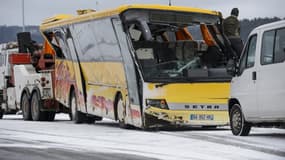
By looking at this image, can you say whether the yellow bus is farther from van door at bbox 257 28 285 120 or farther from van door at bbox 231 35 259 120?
van door at bbox 257 28 285 120

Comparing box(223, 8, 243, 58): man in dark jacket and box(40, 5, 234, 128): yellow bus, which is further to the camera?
box(223, 8, 243, 58): man in dark jacket

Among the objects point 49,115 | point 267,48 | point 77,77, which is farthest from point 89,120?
point 267,48

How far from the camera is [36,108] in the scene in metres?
27.9

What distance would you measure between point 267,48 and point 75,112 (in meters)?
9.78

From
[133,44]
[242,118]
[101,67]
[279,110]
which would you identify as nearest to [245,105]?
[242,118]

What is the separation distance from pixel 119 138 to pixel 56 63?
9418mm

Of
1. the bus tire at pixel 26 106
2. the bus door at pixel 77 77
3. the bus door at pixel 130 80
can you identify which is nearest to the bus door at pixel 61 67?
the bus door at pixel 77 77

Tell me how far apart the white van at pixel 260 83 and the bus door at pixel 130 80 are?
8.36 ft

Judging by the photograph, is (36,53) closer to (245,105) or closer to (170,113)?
(170,113)

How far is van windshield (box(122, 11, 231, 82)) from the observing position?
19312mm

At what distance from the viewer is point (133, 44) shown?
1961cm

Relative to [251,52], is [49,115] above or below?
below

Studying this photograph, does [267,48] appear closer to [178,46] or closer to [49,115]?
[178,46]

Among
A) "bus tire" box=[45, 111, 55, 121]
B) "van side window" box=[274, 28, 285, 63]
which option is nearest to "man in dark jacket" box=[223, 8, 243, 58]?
"van side window" box=[274, 28, 285, 63]
